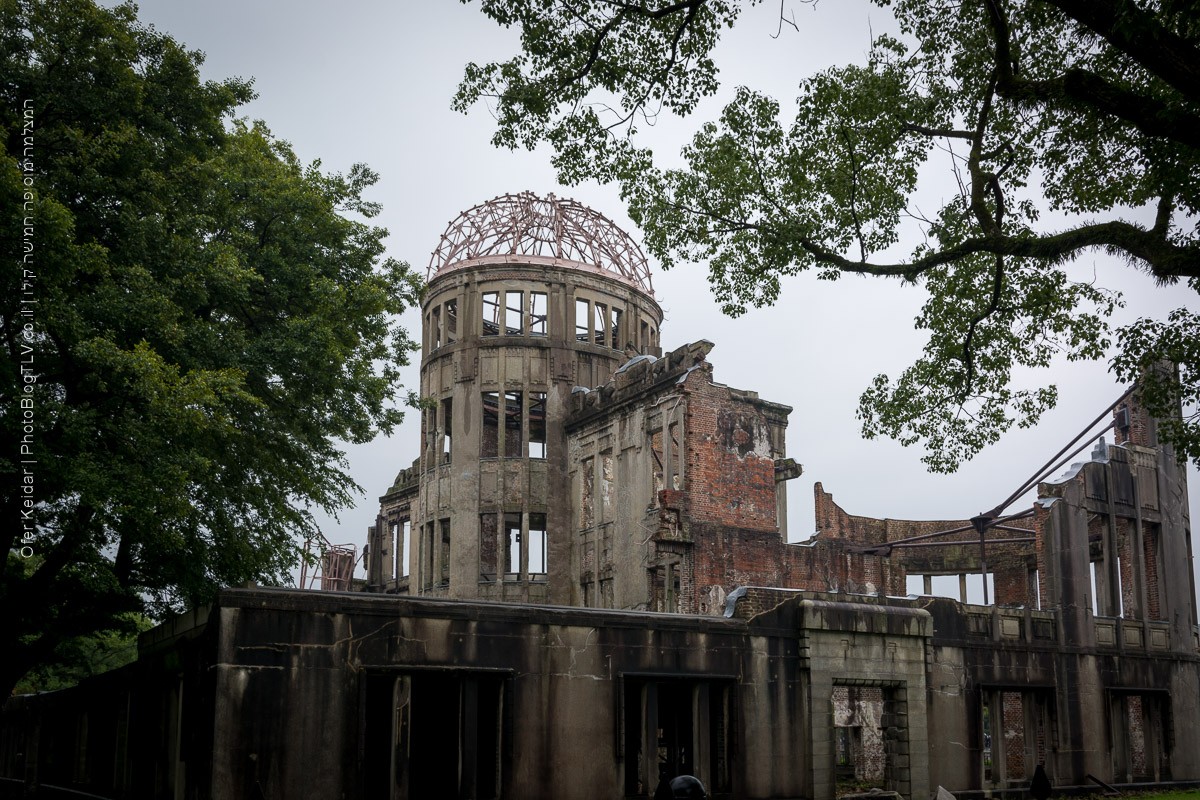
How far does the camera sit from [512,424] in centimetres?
4000

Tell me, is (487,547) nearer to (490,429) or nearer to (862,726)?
(490,429)

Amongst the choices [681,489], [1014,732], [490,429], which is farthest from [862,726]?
[490,429]

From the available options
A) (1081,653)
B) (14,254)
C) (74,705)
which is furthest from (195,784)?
(1081,653)

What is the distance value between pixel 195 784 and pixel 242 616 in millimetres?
2164

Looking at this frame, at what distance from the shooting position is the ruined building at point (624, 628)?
1584 centimetres

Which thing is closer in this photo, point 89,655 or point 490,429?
point 490,429

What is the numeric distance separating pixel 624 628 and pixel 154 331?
8.85 metres

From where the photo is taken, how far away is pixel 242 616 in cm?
1488

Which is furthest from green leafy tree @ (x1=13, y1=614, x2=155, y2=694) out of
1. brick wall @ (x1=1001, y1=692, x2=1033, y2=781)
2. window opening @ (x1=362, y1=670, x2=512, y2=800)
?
brick wall @ (x1=1001, y1=692, x2=1033, y2=781)

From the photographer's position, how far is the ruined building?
15844 millimetres

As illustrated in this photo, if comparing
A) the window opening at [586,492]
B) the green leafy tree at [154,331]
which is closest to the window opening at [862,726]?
the window opening at [586,492]

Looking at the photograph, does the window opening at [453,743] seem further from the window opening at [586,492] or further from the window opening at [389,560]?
the window opening at [389,560]

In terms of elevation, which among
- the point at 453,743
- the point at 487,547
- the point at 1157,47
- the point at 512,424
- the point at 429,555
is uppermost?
the point at 512,424

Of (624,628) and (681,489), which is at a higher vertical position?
(681,489)
